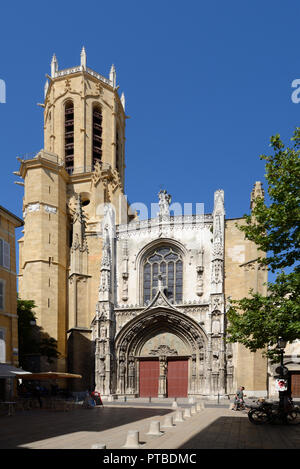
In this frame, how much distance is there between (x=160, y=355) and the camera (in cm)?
3356

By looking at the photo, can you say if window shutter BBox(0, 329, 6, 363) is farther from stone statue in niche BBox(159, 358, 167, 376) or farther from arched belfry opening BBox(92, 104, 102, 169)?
arched belfry opening BBox(92, 104, 102, 169)

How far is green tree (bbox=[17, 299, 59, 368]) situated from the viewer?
3178 cm

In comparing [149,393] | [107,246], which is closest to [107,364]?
[149,393]

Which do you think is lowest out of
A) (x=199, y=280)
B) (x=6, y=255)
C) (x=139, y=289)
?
(x=139, y=289)

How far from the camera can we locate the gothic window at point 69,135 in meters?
45.5

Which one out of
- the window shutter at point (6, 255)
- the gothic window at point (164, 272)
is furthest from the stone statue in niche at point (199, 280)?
the window shutter at point (6, 255)

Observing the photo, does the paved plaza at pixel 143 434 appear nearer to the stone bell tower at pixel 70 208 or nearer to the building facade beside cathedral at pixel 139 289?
the building facade beside cathedral at pixel 139 289

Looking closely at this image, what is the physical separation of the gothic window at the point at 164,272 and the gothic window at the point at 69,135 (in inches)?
556

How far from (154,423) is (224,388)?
17826 mm

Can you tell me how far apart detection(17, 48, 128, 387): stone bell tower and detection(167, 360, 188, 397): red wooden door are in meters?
5.68

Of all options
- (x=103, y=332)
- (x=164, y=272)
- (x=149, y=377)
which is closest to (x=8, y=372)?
(x=103, y=332)

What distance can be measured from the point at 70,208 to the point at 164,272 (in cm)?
1053

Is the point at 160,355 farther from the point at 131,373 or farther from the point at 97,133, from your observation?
the point at 97,133
